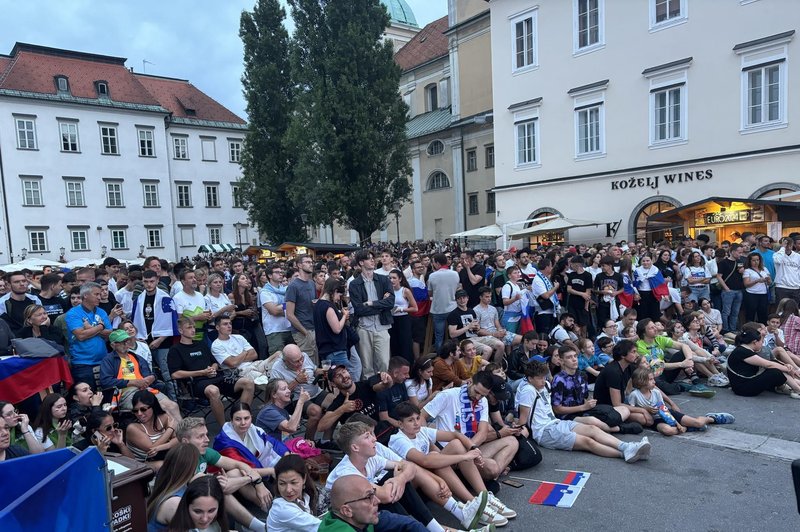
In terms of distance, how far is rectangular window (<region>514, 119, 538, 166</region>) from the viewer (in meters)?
24.8

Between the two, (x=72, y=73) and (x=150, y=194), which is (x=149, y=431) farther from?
(x=72, y=73)

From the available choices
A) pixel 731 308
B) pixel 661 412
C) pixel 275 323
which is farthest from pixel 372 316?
pixel 731 308

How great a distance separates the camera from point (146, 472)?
3707 mm

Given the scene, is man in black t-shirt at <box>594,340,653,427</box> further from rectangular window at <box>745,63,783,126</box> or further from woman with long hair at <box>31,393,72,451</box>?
rectangular window at <box>745,63,783,126</box>

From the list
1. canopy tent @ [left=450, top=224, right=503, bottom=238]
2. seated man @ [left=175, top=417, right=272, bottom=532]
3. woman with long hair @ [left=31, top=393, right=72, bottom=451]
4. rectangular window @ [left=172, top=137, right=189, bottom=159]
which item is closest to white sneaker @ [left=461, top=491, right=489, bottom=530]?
seated man @ [left=175, top=417, right=272, bottom=532]

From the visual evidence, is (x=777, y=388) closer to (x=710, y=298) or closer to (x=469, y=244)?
(x=710, y=298)

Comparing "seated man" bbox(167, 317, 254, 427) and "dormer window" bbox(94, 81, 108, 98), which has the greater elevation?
"dormer window" bbox(94, 81, 108, 98)

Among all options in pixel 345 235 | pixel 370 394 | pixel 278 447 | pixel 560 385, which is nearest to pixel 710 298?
pixel 560 385

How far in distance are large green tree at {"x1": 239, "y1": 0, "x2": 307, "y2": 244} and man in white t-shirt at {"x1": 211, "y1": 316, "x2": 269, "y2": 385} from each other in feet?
77.6

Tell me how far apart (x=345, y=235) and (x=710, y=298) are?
36.7m

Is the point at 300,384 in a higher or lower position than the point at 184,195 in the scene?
lower

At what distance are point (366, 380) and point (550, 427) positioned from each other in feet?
7.32

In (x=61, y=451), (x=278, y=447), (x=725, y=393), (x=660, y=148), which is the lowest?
(x=725, y=393)

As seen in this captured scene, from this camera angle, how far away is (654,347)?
8.38 m
